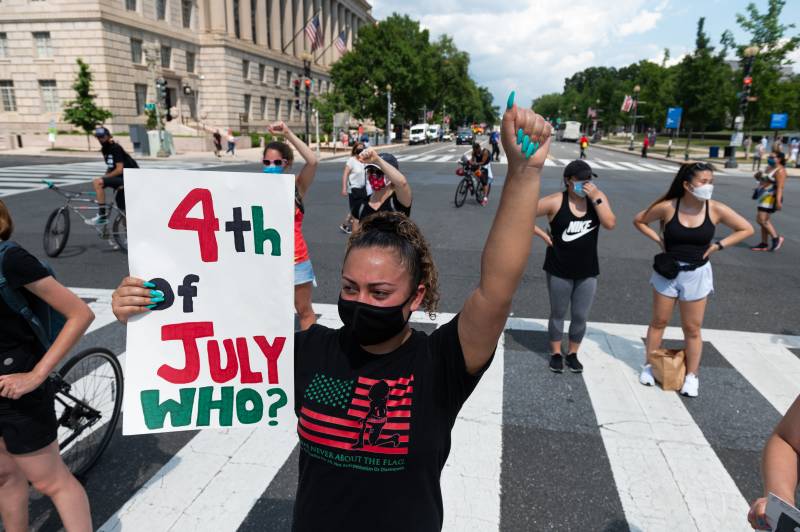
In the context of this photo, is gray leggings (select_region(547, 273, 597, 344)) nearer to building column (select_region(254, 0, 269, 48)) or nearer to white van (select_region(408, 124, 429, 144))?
white van (select_region(408, 124, 429, 144))

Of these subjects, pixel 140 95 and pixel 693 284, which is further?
pixel 140 95

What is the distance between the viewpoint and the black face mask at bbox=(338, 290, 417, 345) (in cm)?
168

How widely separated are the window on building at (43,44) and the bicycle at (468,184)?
39.7 meters

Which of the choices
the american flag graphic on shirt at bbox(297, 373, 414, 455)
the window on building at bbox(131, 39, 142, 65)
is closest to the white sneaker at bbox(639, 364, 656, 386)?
the american flag graphic on shirt at bbox(297, 373, 414, 455)

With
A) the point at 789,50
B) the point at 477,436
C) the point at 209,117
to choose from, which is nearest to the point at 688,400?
the point at 477,436

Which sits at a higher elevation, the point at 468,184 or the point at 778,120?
the point at 778,120

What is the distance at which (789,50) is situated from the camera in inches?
1298

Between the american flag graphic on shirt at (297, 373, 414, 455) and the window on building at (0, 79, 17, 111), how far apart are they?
51.3 m

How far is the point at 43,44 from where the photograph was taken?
40.0m

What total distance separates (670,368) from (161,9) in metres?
52.3

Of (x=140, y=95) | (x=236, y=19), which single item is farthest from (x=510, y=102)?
(x=236, y=19)

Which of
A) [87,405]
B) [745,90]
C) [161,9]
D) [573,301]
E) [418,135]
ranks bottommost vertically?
[87,405]

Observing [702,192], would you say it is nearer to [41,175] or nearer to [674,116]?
[41,175]

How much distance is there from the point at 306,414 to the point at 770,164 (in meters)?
12.4
